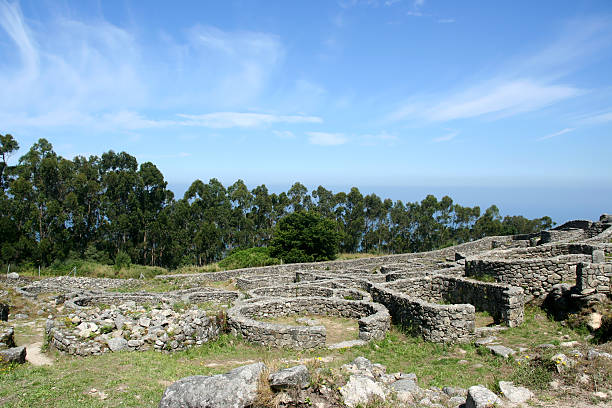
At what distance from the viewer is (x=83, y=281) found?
82.9ft

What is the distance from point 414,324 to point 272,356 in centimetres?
447

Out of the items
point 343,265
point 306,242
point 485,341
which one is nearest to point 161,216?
point 306,242

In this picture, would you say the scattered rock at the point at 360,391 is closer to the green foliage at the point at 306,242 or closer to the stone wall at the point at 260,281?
the stone wall at the point at 260,281

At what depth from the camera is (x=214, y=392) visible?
17.7ft

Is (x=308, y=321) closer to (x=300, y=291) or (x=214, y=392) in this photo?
(x=300, y=291)

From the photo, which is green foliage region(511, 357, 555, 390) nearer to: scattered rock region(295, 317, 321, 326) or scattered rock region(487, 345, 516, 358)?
scattered rock region(487, 345, 516, 358)

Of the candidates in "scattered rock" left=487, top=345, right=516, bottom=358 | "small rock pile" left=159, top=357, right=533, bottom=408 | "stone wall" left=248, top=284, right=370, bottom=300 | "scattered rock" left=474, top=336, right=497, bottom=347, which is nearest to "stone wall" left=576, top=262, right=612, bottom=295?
"scattered rock" left=474, top=336, right=497, bottom=347

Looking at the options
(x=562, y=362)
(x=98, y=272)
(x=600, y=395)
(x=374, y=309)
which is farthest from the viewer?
(x=98, y=272)

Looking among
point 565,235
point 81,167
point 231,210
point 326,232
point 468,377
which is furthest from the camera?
point 231,210

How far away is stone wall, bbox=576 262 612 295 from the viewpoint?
10.6 m

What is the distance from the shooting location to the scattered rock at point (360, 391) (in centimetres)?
588

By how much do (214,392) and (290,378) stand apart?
1191 mm

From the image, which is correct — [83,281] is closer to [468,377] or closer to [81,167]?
[468,377]

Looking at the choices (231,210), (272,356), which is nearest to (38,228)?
(231,210)
